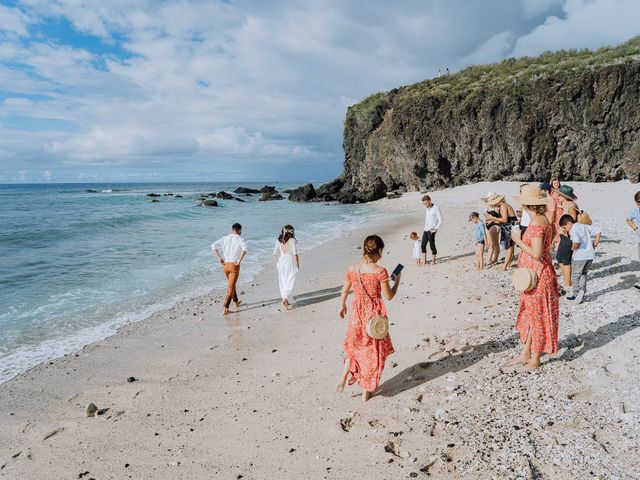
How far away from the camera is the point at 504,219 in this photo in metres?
9.88

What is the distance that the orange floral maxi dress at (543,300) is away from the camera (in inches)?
181

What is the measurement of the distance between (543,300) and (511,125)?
109 feet

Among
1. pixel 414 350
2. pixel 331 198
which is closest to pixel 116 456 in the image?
pixel 414 350

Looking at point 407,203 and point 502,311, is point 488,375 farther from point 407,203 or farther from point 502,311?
point 407,203

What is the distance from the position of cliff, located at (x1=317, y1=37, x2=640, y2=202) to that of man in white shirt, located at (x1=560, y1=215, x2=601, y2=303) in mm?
25031

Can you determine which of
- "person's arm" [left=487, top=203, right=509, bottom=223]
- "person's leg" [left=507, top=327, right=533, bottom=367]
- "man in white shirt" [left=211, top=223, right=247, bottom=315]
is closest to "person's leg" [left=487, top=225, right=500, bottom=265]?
"person's arm" [left=487, top=203, right=509, bottom=223]

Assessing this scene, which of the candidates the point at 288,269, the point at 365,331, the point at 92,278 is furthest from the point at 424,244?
the point at 92,278

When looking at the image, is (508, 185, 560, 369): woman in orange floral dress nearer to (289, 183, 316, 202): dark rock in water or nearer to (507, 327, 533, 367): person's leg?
(507, 327, 533, 367): person's leg

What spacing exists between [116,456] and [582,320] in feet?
20.6

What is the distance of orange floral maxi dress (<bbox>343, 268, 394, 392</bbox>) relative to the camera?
4465 mm

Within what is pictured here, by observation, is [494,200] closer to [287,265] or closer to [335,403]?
[287,265]

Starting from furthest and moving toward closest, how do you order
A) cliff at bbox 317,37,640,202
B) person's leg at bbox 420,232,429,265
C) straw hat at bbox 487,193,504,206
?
cliff at bbox 317,37,640,202 → person's leg at bbox 420,232,429,265 → straw hat at bbox 487,193,504,206

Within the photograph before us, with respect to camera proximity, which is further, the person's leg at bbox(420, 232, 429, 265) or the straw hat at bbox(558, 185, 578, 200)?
the person's leg at bbox(420, 232, 429, 265)

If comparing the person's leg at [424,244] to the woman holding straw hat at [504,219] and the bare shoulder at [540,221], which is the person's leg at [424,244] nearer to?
the woman holding straw hat at [504,219]
